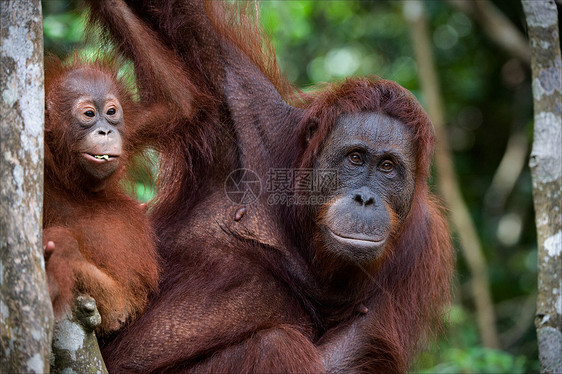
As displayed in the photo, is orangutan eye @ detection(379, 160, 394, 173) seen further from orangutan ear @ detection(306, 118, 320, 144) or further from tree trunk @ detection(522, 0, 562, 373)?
tree trunk @ detection(522, 0, 562, 373)

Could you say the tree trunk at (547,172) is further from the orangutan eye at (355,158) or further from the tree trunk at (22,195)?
the tree trunk at (22,195)

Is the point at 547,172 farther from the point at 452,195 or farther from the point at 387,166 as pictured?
the point at 452,195

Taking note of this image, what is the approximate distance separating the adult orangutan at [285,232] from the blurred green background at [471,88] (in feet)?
13.6

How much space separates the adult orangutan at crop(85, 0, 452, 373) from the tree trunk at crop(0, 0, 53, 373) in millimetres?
1023

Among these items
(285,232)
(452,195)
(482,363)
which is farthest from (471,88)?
(285,232)

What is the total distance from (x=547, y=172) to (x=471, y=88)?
579 centimetres

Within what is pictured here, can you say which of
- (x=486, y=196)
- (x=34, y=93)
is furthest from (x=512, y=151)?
(x=34, y=93)

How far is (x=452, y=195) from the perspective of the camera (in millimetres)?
7820

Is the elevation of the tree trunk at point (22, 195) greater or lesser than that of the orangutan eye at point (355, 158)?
lesser

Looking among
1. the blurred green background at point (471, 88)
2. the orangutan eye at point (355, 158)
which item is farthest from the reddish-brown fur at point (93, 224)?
the blurred green background at point (471, 88)

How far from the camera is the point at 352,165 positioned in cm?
346

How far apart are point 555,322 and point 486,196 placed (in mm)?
5704

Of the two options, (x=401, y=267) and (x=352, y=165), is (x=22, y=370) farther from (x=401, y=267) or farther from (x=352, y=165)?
(x=401, y=267)

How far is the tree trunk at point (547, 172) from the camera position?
3.32m
